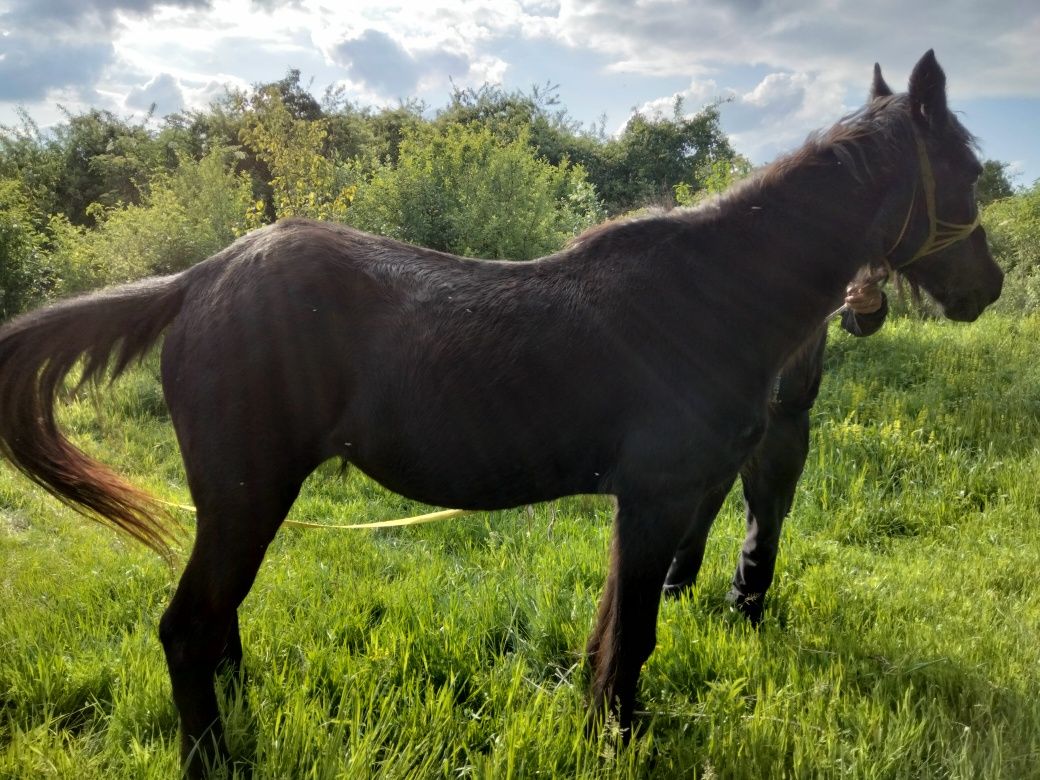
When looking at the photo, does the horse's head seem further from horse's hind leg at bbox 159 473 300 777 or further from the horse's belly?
horse's hind leg at bbox 159 473 300 777

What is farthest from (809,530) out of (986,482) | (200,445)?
(200,445)

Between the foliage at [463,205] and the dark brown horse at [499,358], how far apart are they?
5766 millimetres

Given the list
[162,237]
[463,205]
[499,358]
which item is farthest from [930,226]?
[162,237]

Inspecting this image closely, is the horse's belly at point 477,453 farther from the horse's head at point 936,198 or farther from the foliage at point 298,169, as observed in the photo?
the foliage at point 298,169

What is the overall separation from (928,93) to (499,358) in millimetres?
1866

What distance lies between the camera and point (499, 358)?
84.7 inches

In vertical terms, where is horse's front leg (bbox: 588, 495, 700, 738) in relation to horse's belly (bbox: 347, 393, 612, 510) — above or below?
below

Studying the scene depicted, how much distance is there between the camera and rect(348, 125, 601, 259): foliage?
8.12 metres

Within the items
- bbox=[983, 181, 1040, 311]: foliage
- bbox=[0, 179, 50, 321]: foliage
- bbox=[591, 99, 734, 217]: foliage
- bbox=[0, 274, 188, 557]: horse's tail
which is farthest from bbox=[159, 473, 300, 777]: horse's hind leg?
bbox=[591, 99, 734, 217]: foliage

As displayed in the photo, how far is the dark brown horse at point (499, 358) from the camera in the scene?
2125mm

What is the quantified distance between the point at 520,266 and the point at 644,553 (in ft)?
3.60

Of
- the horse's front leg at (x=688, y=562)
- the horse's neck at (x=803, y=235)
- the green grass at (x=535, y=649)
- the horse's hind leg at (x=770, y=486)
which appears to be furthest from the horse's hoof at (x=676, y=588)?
the horse's neck at (x=803, y=235)

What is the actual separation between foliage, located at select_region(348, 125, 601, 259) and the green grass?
13.9 feet

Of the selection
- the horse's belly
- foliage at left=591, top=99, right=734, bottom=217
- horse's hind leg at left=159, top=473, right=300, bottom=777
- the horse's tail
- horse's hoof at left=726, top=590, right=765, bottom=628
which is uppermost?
foliage at left=591, top=99, right=734, bottom=217
